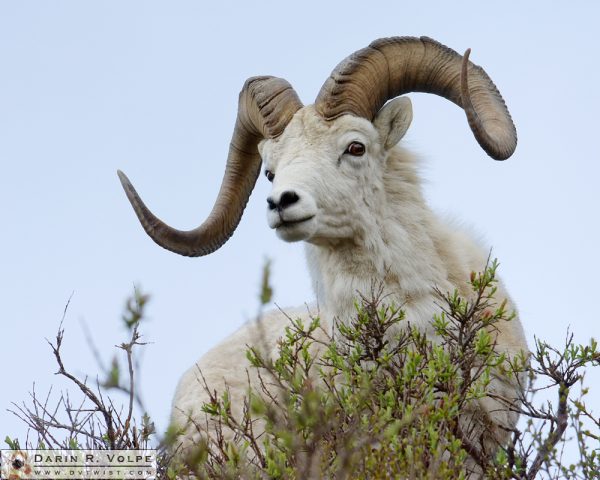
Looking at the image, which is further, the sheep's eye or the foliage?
the sheep's eye

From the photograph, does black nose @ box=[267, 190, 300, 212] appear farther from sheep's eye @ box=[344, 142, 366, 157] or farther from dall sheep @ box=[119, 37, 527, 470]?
sheep's eye @ box=[344, 142, 366, 157]

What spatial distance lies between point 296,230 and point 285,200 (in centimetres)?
22

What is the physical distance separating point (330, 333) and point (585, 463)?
Result: 2746 mm

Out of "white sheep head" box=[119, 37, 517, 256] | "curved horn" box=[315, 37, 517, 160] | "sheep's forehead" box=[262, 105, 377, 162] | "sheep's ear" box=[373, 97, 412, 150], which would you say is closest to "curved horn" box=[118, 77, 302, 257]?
"white sheep head" box=[119, 37, 517, 256]

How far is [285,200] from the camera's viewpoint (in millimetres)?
7078

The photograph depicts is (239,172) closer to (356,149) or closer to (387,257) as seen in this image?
(356,149)

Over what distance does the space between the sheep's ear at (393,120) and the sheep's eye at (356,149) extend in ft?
1.20

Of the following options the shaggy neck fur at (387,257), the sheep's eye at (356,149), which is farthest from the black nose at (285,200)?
the sheep's eye at (356,149)

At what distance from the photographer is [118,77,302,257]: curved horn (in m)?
8.34

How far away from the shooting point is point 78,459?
536 centimetres

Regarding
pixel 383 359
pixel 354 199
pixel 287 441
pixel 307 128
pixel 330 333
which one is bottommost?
pixel 287 441

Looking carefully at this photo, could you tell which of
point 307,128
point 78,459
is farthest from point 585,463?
point 307,128

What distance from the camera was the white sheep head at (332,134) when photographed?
7.30m

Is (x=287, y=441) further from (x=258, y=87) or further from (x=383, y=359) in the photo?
(x=258, y=87)
